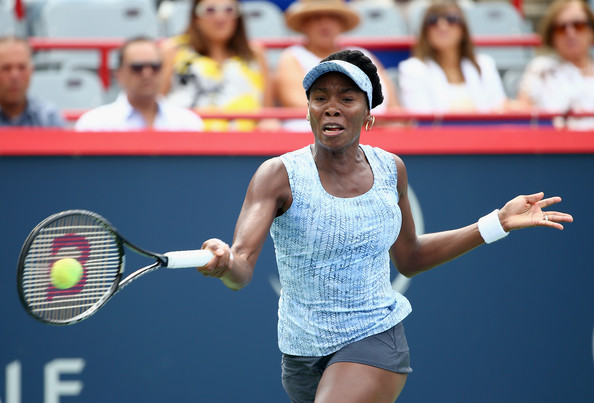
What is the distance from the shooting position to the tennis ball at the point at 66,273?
8.61 ft

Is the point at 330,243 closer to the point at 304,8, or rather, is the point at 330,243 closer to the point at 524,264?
the point at 524,264

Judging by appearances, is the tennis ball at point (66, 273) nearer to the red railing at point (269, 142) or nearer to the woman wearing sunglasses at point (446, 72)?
the red railing at point (269, 142)

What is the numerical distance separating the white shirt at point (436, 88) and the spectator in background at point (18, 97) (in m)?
2.19

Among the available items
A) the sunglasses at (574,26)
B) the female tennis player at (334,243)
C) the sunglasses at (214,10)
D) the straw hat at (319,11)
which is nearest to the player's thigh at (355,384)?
the female tennis player at (334,243)

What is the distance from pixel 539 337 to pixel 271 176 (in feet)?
7.48

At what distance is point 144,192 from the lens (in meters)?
4.30

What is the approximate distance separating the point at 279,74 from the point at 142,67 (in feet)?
3.01

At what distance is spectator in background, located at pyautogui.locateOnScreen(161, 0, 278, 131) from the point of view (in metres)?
5.20

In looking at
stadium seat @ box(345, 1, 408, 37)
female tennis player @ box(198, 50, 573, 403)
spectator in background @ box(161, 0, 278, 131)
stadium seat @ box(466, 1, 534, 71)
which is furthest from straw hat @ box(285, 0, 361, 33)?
female tennis player @ box(198, 50, 573, 403)

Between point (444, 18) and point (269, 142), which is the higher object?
point (444, 18)

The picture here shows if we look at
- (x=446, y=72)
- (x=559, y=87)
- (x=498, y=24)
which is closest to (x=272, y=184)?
(x=446, y=72)

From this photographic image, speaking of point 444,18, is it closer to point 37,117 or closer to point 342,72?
point 37,117

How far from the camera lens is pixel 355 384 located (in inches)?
109

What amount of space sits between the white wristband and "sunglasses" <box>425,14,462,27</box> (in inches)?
102
